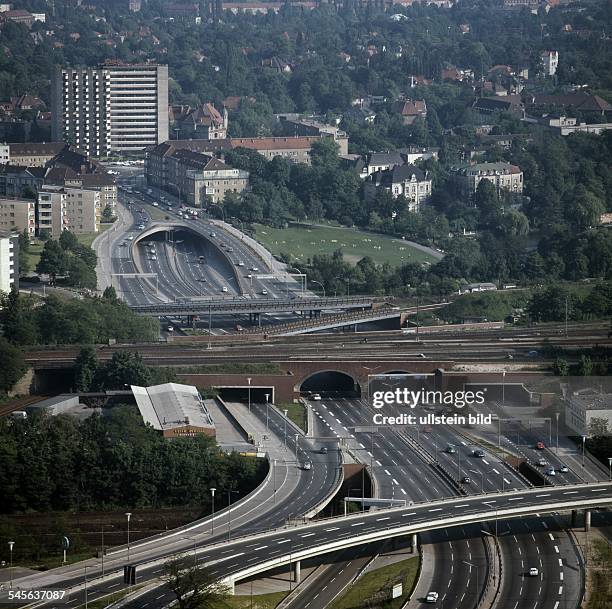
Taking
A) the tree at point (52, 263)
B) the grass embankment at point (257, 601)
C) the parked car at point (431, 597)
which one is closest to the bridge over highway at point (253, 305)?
the tree at point (52, 263)

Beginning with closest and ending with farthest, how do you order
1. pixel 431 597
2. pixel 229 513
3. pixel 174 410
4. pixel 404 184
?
pixel 431 597 → pixel 229 513 → pixel 174 410 → pixel 404 184

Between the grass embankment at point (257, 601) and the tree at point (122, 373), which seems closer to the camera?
the grass embankment at point (257, 601)

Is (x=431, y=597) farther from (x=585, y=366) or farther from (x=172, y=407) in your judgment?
(x=585, y=366)

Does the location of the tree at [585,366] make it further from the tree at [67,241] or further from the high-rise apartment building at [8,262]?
the tree at [67,241]

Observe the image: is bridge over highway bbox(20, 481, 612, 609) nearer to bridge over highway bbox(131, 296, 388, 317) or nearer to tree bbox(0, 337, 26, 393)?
tree bbox(0, 337, 26, 393)

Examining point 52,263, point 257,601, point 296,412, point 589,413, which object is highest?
point 52,263

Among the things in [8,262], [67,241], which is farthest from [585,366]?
[67,241]

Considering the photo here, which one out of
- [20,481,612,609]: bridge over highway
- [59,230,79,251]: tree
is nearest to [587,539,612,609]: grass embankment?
[20,481,612,609]: bridge over highway

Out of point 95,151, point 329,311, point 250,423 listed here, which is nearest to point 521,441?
point 250,423
